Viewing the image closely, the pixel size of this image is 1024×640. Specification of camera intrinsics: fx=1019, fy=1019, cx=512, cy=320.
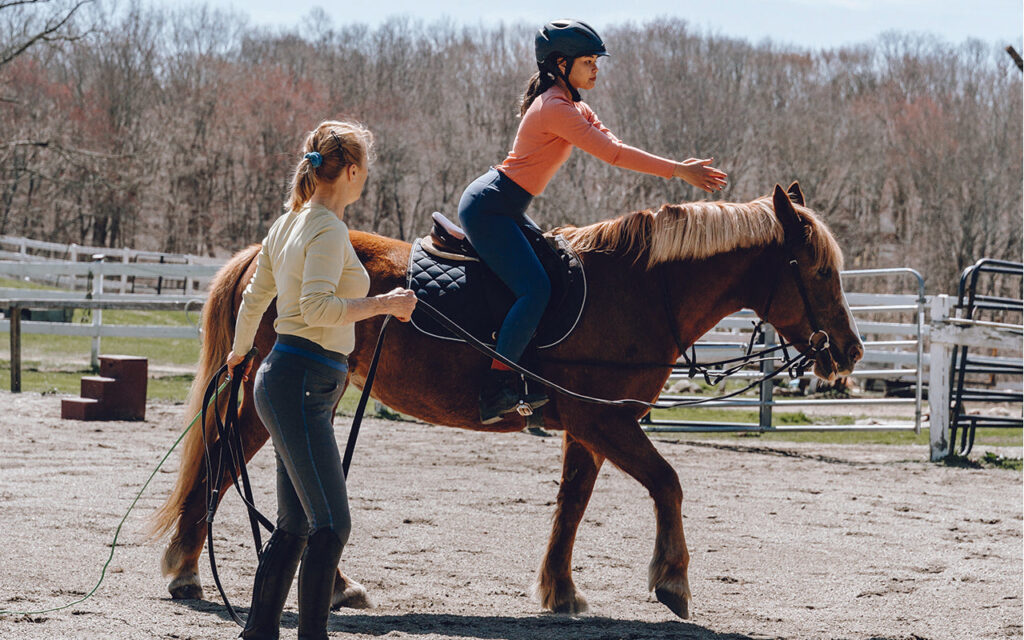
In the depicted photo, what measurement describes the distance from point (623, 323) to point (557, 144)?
0.92 m

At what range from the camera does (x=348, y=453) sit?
12.5 feet

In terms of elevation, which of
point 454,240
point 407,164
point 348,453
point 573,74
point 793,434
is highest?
point 407,164

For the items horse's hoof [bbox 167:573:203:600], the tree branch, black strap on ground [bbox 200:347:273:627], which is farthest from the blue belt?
the tree branch

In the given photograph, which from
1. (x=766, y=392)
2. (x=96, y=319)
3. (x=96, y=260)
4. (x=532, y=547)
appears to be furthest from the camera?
(x=96, y=260)

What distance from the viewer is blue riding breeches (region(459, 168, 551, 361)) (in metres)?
4.76

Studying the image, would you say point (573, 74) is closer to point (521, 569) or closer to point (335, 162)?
point (335, 162)

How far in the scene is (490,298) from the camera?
4.93m

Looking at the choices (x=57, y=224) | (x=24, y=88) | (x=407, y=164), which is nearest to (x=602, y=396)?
(x=407, y=164)

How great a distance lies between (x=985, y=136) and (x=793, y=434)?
30.5m

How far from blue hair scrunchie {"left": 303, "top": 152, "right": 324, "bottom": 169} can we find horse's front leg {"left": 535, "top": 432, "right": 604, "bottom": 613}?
2.28 meters

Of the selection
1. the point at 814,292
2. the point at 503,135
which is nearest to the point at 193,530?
the point at 814,292

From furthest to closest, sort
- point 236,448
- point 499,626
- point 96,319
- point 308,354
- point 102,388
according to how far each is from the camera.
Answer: point 96,319 < point 102,388 < point 499,626 < point 236,448 < point 308,354

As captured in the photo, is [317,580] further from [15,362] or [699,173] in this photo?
[15,362]

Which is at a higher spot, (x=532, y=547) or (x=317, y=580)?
(x=317, y=580)
